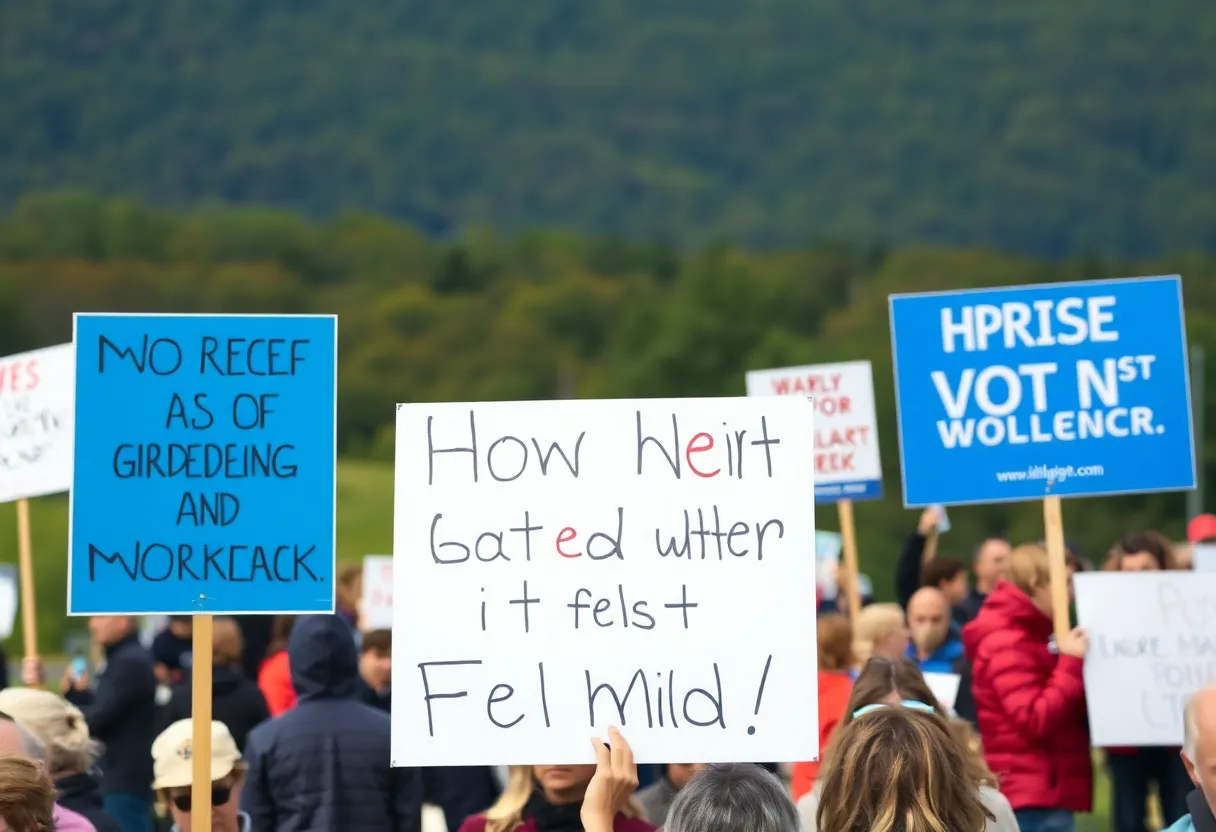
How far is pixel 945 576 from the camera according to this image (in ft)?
30.2

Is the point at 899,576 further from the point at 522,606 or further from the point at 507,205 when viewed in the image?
the point at 507,205

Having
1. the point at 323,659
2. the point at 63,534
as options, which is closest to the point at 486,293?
the point at 63,534

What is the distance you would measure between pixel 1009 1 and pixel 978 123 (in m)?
16.6

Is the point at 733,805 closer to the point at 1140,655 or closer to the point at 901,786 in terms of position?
the point at 901,786

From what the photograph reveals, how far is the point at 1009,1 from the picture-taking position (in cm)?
14588

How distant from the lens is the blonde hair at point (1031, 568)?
7266mm

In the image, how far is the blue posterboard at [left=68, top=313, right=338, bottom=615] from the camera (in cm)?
530

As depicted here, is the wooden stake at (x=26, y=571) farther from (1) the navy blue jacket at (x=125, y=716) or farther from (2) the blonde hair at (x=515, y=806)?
(2) the blonde hair at (x=515, y=806)

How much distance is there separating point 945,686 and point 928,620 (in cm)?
49

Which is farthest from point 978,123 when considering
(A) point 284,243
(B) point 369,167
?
(A) point 284,243

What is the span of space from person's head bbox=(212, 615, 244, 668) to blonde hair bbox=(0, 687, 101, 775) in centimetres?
256

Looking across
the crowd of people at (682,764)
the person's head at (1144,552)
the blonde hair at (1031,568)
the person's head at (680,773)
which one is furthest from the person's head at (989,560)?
the person's head at (680,773)

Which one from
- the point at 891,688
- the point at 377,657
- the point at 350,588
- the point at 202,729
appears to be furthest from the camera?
the point at 350,588

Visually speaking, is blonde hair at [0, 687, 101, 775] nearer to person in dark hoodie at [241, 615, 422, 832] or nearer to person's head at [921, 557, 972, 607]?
person in dark hoodie at [241, 615, 422, 832]
